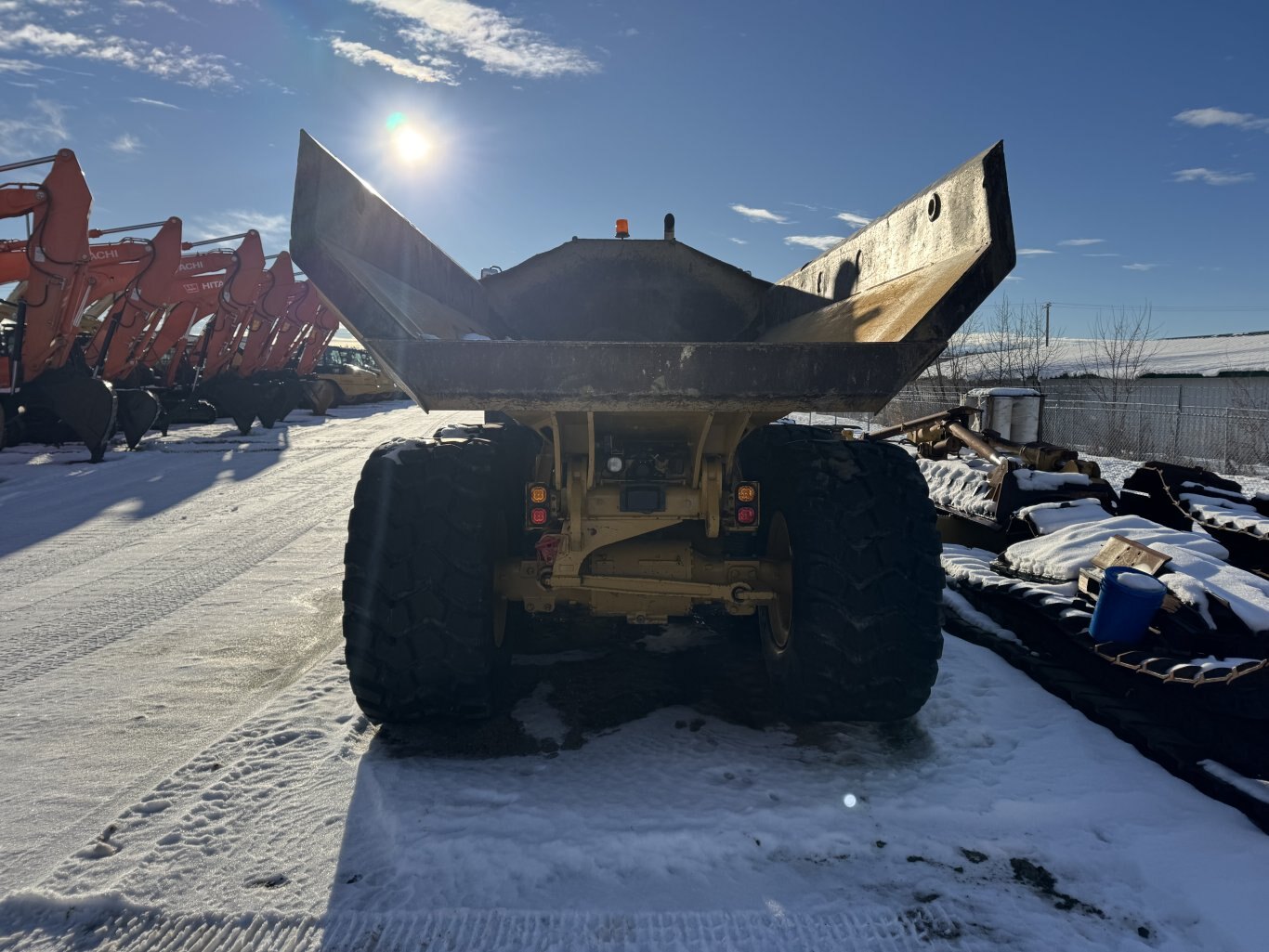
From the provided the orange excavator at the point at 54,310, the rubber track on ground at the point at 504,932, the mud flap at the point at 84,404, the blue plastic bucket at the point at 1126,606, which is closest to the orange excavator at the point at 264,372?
the orange excavator at the point at 54,310

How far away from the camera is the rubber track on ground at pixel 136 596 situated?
4.06m

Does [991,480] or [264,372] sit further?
[264,372]

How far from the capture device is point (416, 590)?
293cm

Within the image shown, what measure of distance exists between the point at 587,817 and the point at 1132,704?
8.07ft

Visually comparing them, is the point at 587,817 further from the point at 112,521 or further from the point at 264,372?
the point at 264,372

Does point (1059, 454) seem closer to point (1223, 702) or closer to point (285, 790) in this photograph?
point (1223, 702)

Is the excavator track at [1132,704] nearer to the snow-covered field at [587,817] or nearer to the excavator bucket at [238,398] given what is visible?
the snow-covered field at [587,817]

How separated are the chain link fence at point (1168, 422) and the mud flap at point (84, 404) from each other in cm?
1252

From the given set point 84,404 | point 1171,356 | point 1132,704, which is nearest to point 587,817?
point 1132,704

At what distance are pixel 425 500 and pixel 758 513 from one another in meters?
1.38

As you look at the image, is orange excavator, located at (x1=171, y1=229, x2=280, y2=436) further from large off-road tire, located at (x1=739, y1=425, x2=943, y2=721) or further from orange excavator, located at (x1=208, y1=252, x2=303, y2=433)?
large off-road tire, located at (x1=739, y1=425, x2=943, y2=721)

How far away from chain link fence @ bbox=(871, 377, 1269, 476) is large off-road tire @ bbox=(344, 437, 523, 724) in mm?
10415

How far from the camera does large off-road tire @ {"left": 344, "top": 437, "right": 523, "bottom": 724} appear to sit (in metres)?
2.93

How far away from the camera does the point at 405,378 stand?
2.45m
